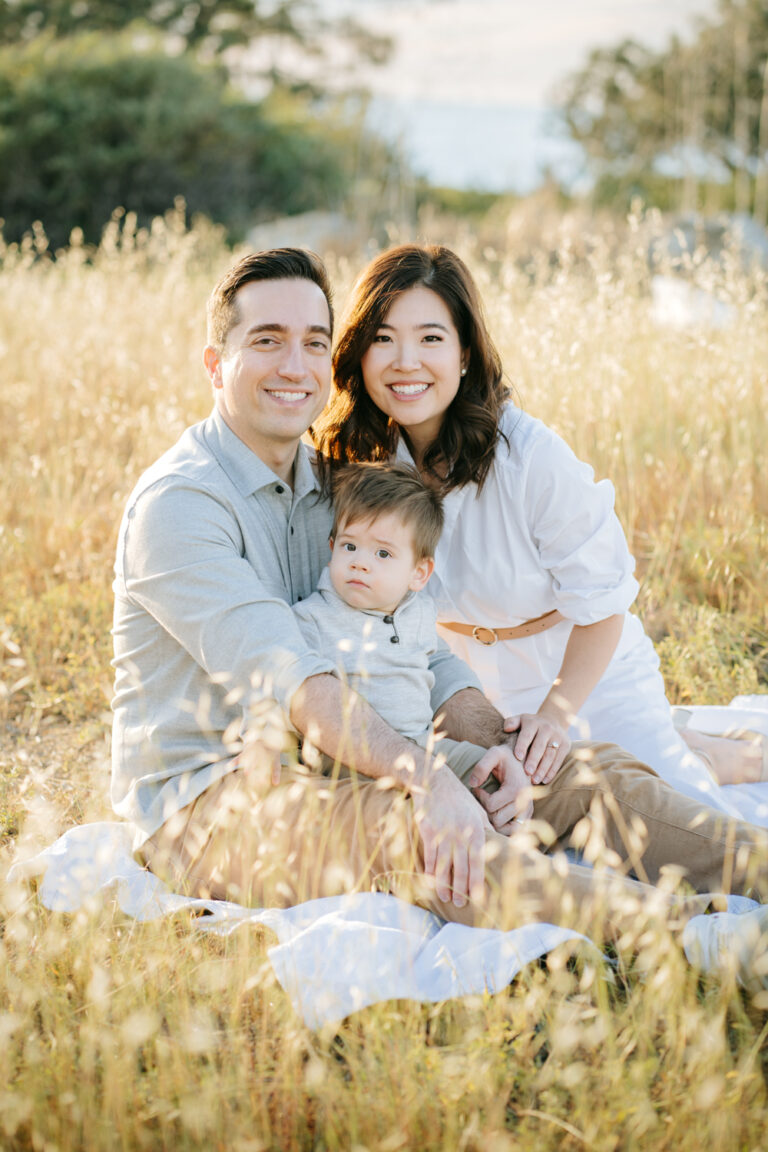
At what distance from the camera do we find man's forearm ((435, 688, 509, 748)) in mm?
2672

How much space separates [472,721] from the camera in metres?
2.70

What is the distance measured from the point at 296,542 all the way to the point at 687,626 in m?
1.75

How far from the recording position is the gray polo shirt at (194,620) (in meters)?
2.27

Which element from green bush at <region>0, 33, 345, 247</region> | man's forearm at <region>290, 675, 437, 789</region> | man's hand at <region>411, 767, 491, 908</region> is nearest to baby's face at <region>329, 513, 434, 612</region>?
man's forearm at <region>290, 675, 437, 789</region>

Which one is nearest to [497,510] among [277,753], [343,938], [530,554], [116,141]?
[530,554]

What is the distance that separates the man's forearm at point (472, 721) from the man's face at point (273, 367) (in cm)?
84

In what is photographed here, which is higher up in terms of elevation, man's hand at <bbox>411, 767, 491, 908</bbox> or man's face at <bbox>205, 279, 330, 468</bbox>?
man's face at <bbox>205, 279, 330, 468</bbox>

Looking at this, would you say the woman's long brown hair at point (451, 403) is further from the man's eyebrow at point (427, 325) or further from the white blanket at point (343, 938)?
the white blanket at point (343, 938)

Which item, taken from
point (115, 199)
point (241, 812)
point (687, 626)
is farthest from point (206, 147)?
point (241, 812)

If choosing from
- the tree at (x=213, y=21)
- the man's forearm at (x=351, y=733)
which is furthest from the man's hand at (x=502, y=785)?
the tree at (x=213, y=21)

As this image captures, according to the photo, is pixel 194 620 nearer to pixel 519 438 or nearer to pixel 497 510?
pixel 497 510

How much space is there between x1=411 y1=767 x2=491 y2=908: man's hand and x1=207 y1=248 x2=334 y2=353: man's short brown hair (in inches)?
53.7

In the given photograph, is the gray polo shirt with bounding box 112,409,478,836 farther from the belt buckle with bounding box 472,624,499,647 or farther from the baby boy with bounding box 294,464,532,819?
the belt buckle with bounding box 472,624,499,647

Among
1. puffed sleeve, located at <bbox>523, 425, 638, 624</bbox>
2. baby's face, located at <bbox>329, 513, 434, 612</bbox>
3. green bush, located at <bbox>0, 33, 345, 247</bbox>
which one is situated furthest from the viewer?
green bush, located at <bbox>0, 33, 345, 247</bbox>
